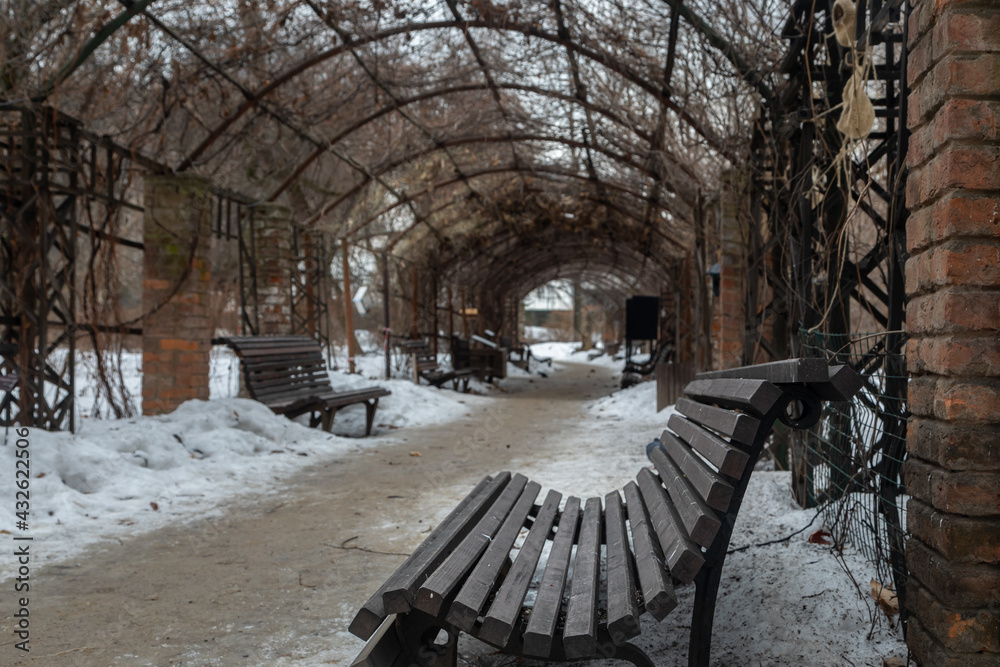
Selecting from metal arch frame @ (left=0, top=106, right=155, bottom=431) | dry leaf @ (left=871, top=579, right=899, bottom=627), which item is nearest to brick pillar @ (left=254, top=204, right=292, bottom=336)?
metal arch frame @ (left=0, top=106, right=155, bottom=431)

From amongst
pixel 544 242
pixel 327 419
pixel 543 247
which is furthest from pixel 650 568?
pixel 543 247

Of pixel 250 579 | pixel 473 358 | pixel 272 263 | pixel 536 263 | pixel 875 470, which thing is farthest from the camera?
pixel 536 263

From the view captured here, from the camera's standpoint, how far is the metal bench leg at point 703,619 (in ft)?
6.75

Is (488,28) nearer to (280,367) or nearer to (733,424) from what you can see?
(280,367)

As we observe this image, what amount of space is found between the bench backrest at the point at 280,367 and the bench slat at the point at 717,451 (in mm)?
5751

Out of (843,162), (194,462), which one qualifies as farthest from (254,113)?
(843,162)

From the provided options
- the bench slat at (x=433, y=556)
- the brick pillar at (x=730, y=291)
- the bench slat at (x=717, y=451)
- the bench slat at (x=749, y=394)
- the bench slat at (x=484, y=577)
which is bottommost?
the bench slat at (x=484, y=577)

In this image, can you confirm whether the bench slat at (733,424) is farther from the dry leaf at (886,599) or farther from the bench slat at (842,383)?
the dry leaf at (886,599)

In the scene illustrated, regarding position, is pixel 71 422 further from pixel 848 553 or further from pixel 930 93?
pixel 930 93

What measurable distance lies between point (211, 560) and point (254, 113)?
661 centimetres

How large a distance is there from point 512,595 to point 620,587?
306 millimetres

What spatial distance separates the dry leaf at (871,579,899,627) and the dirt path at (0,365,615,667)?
1865 mm

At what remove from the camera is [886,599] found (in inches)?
98.0

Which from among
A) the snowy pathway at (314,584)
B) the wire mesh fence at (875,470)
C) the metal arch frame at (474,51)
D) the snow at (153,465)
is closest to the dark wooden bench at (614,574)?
the snowy pathway at (314,584)
